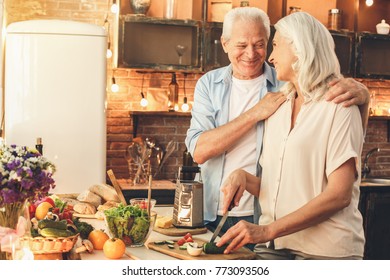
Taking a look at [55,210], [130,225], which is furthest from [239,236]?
[55,210]

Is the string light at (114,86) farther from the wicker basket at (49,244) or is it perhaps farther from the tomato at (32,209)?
the wicker basket at (49,244)

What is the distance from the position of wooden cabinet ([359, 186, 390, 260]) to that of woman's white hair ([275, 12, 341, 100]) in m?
2.62

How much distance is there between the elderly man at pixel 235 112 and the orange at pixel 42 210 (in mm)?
606

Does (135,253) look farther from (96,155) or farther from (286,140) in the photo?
(96,155)

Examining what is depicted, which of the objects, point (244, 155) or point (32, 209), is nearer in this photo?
point (32, 209)

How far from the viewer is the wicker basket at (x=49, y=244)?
173 centimetres

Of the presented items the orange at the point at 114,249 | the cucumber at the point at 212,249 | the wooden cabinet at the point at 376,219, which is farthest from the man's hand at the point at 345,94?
the wooden cabinet at the point at 376,219

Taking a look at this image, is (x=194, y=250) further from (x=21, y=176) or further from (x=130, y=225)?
(x=21, y=176)

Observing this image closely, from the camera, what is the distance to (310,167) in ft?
6.50

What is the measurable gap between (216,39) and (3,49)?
4.74 ft

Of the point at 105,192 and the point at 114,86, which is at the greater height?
the point at 114,86

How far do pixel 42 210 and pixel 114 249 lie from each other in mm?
443

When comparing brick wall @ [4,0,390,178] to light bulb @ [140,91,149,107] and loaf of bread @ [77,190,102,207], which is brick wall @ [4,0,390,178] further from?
loaf of bread @ [77,190,102,207]

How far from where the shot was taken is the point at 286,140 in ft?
6.73
